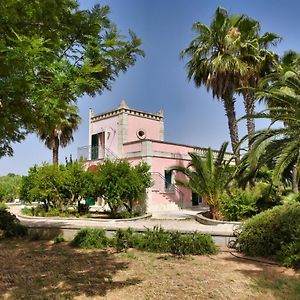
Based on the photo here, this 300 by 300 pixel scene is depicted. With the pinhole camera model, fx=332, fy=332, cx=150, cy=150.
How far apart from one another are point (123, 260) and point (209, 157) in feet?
31.5

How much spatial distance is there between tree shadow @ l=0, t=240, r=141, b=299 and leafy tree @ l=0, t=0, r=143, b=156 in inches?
120

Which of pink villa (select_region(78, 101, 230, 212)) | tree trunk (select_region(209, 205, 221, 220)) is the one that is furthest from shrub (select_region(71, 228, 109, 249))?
pink villa (select_region(78, 101, 230, 212))

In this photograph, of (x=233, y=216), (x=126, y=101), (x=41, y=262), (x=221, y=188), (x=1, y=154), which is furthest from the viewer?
(x=126, y=101)

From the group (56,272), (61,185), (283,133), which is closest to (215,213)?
(283,133)

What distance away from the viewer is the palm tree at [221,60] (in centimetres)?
1914

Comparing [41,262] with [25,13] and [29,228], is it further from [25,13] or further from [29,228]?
[25,13]

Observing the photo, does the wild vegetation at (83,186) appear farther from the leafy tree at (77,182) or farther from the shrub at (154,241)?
the shrub at (154,241)

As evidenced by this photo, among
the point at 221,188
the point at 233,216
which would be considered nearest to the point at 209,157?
the point at 221,188

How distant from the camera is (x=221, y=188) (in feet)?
53.0

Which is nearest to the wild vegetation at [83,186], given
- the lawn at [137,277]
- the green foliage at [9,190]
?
the lawn at [137,277]

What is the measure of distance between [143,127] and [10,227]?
18.5 m

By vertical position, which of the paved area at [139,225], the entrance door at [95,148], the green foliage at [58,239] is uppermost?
the entrance door at [95,148]

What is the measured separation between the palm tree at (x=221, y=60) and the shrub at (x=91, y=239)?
11456mm

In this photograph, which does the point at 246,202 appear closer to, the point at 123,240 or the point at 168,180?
the point at 123,240
